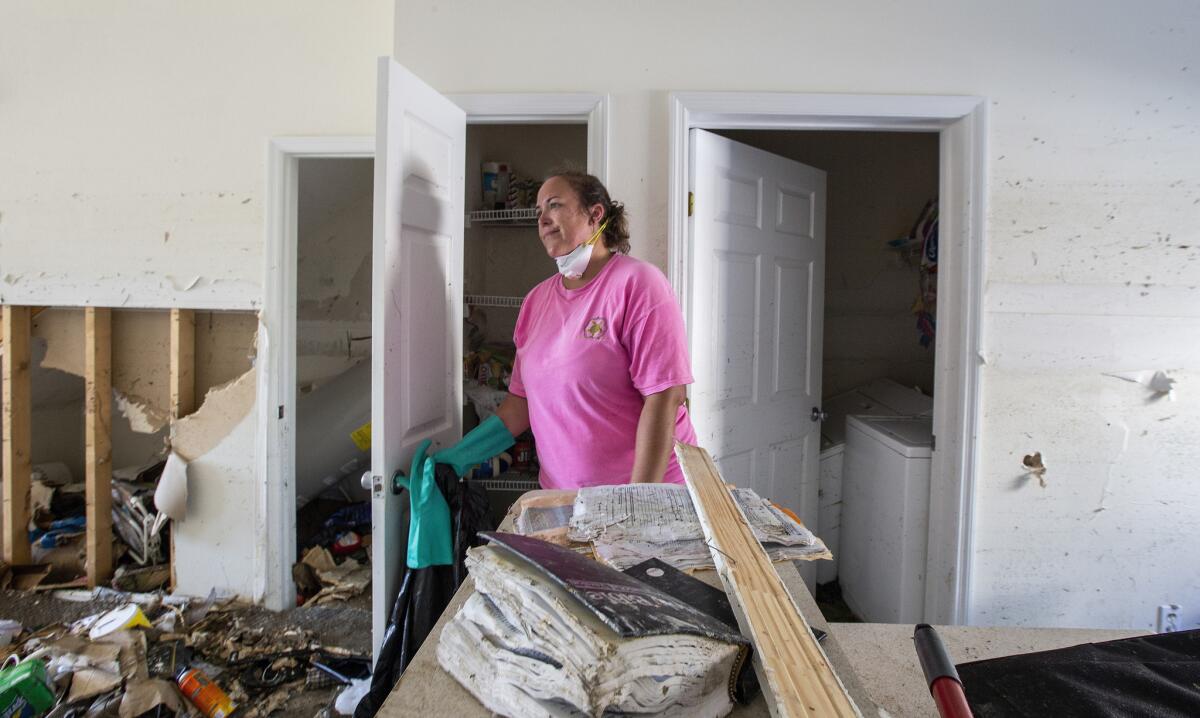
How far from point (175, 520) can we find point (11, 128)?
1.87 m

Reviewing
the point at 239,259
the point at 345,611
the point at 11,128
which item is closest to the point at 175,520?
the point at 345,611

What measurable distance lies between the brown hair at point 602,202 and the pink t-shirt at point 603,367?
120mm

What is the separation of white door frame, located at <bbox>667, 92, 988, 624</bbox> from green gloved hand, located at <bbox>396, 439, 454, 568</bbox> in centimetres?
104

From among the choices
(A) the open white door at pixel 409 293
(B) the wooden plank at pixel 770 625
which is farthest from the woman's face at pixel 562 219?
(B) the wooden plank at pixel 770 625

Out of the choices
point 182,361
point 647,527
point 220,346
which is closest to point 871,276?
point 647,527

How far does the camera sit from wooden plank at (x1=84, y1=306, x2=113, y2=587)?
2746 millimetres

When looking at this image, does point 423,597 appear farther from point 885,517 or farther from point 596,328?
point 885,517

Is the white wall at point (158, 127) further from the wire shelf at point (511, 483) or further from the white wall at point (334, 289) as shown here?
the wire shelf at point (511, 483)

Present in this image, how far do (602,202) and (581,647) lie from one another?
4.46 ft

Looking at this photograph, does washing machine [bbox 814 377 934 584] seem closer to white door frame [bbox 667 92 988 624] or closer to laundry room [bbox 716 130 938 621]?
laundry room [bbox 716 130 938 621]

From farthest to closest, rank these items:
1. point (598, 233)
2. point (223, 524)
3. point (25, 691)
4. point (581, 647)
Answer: point (223, 524) < point (25, 691) < point (598, 233) < point (581, 647)

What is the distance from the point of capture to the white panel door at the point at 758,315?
2293 mm

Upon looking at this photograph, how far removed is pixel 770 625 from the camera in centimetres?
66

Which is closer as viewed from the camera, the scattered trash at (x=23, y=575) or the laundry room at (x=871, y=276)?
the scattered trash at (x=23, y=575)
